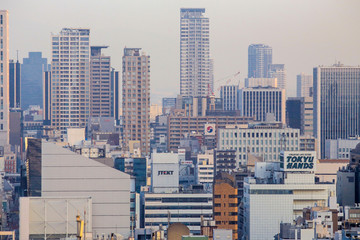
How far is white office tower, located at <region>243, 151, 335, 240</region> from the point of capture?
89.4 meters

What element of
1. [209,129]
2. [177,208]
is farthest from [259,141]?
[177,208]

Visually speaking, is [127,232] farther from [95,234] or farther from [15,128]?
[15,128]

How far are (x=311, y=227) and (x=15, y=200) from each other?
3718 centimetres

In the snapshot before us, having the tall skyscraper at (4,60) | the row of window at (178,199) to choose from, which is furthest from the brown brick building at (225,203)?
the tall skyscraper at (4,60)

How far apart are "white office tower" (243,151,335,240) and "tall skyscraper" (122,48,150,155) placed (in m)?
98.4

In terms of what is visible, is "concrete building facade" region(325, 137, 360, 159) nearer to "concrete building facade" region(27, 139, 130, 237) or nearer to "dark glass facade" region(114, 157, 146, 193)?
"dark glass facade" region(114, 157, 146, 193)

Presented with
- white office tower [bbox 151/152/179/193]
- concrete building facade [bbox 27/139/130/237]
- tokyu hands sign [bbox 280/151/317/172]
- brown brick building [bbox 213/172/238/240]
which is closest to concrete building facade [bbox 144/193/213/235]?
brown brick building [bbox 213/172/238/240]

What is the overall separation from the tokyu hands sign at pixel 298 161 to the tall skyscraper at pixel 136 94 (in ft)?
322

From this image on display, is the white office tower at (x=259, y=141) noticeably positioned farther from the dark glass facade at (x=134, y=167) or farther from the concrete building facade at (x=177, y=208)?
the concrete building facade at (x=177, y=208)

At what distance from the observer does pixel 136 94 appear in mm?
192000

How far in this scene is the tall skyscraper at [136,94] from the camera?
190m

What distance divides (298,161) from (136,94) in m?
102

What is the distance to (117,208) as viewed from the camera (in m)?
76.0

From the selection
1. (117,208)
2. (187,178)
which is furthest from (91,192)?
(187,178)
